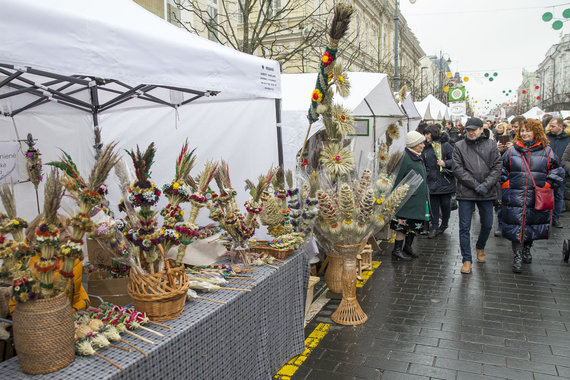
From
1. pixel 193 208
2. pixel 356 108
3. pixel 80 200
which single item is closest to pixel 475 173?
pixel 356 108

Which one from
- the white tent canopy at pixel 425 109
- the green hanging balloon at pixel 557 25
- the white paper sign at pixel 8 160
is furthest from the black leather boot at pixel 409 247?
the white tent canopy at pixel 425 109

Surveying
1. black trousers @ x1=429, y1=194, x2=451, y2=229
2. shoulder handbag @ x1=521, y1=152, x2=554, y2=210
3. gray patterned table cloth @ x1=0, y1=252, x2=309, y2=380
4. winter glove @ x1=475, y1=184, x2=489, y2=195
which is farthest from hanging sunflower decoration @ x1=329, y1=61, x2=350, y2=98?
black trousers @ x1=429, y1=194, x2=451, y2=229

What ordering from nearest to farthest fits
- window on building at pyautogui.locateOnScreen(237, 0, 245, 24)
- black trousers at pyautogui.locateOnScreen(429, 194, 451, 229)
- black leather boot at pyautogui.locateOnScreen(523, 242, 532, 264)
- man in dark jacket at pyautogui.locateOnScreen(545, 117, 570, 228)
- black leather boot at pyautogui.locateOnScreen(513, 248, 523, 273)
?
black leather boot at pyautogui.locateOnScreen(513, 248, 523, 273)
black leather boot at pyautogui.locateOnScreen(523, 242, 532, 264)
black trousers at pyautogui.locateOnScreen(429, 194, 451, 229)
man in dark jacket at pyautogui.locateOnScreen(545, 117, 570, 228)
window on building at pyautogui.locateOnScreen(237, 0, 245, 24)

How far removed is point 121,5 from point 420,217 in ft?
16.4

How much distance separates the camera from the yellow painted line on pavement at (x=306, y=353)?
359 cm

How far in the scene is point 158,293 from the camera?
2.43 metres

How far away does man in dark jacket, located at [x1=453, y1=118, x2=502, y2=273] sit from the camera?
5875 mm

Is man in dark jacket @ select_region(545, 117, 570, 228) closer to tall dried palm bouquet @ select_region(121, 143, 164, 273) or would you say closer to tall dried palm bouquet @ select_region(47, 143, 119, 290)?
tall dried palm bouquet @ select_region(121, 143, 164, 273)

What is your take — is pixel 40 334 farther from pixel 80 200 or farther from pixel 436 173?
pixel 436 173

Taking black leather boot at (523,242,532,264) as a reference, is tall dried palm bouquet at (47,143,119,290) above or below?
above

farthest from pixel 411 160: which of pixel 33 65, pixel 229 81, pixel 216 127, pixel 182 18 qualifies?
pixel 182 18

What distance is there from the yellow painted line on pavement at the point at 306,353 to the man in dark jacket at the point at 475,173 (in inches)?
105

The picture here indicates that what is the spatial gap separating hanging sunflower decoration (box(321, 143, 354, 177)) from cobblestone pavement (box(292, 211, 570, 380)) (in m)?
1.54

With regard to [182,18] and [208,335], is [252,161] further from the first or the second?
[182,18]
